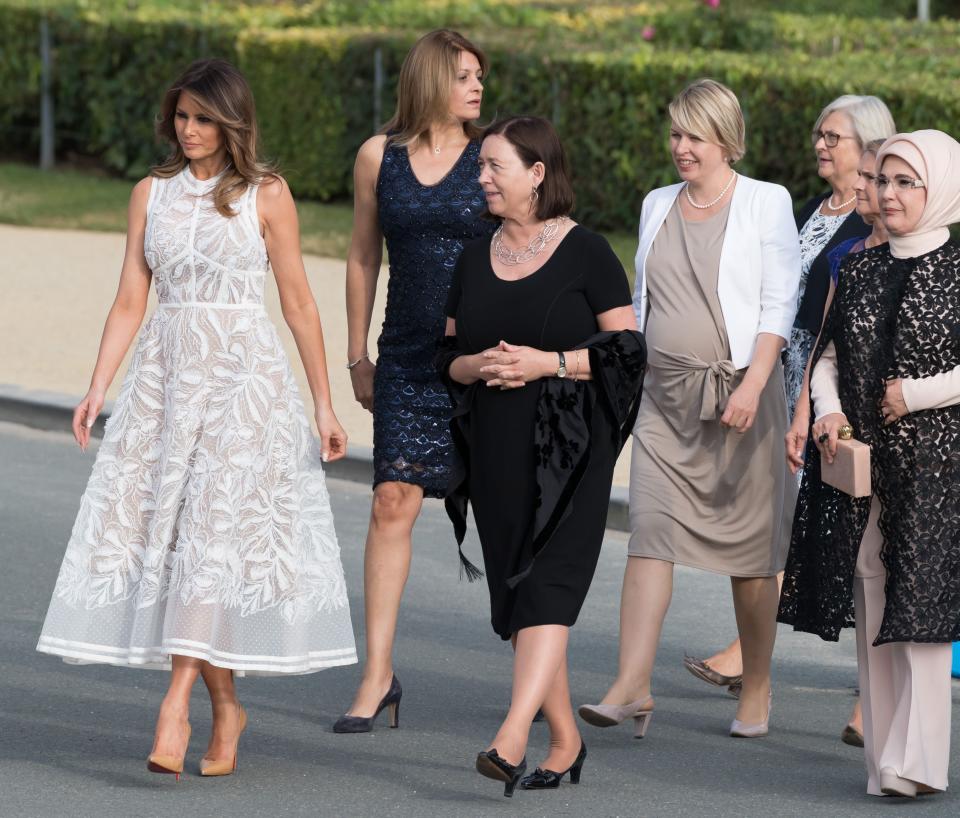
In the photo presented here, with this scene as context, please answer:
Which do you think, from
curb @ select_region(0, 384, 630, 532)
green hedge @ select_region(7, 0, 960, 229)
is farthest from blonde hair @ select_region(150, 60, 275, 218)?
green hedge @ select_region(7, 0, 960, 229)

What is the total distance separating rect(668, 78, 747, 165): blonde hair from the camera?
630cm

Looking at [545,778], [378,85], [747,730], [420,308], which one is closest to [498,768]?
[545,778]

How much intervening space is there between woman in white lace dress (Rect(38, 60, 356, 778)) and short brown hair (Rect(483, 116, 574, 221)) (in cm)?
73

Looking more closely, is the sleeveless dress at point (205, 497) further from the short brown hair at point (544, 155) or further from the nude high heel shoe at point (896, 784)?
the nude high heel shoe at point (896, 784)

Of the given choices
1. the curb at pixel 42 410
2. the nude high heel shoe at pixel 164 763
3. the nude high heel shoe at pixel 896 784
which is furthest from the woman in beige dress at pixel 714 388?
the curb at pixel 42 410

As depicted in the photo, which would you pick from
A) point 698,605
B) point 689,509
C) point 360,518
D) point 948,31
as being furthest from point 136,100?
point 689,509

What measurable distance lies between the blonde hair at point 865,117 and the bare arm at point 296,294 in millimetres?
1869

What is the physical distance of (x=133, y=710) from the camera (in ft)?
21.3

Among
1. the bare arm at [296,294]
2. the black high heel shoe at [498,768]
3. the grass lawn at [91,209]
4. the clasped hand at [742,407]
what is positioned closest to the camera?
the black high heel shoe at [498,768]

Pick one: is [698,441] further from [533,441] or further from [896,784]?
[896,784]

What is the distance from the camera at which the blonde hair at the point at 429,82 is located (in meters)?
6.37

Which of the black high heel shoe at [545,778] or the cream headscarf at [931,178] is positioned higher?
the cream headscarf at [931,178]

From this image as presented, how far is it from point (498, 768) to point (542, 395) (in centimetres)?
98

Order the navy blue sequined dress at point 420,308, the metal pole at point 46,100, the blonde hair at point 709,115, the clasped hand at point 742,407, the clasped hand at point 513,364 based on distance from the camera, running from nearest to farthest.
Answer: the clasped hand at point 513,364 < the clasped hand at point 742,407 < the blonde hair at point 709,115 < the navy blue sequined dress at point 420,308 < the metal pole at point 46,100
